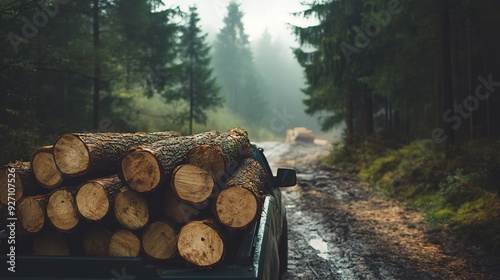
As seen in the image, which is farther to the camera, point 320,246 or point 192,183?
point 320,246

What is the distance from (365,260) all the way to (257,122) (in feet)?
201

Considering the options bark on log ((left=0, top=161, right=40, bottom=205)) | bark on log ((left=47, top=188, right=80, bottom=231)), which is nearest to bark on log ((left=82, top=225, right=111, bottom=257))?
bark on log ((left=47, top=188, right=80, bottom=231))

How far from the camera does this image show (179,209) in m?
2.77

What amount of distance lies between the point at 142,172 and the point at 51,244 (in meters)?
0.94

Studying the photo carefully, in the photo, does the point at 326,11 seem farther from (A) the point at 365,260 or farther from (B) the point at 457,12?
(A) the point at 365,260

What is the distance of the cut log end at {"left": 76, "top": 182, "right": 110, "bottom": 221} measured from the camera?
2.66 metres

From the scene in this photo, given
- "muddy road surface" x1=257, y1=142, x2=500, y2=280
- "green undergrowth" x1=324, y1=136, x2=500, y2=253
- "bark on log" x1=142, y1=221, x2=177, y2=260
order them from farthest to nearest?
"green undergrowth" x1=324, y1=136, x2=500, y2=253 → "muddy road surface" x1=257, y1=142, x2=500, y2=280 → "bark on log" x1=142, y1=221, x2=177, y2=260

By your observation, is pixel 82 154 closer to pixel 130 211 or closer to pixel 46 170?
pixel 46 170

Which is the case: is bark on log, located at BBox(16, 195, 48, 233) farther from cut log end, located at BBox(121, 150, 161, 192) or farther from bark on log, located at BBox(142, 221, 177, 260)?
bark on log, located at BBox(142, 221, 177, 260)

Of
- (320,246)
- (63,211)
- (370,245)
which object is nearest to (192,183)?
(63,211)

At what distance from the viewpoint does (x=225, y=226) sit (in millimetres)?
2744

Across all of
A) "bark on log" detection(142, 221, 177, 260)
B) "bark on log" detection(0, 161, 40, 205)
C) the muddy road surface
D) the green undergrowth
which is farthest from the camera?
the green undergrowth

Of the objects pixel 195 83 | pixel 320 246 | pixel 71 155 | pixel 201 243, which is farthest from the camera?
pixel 195 83

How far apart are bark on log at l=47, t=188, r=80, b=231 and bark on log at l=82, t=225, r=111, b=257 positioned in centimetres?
14
